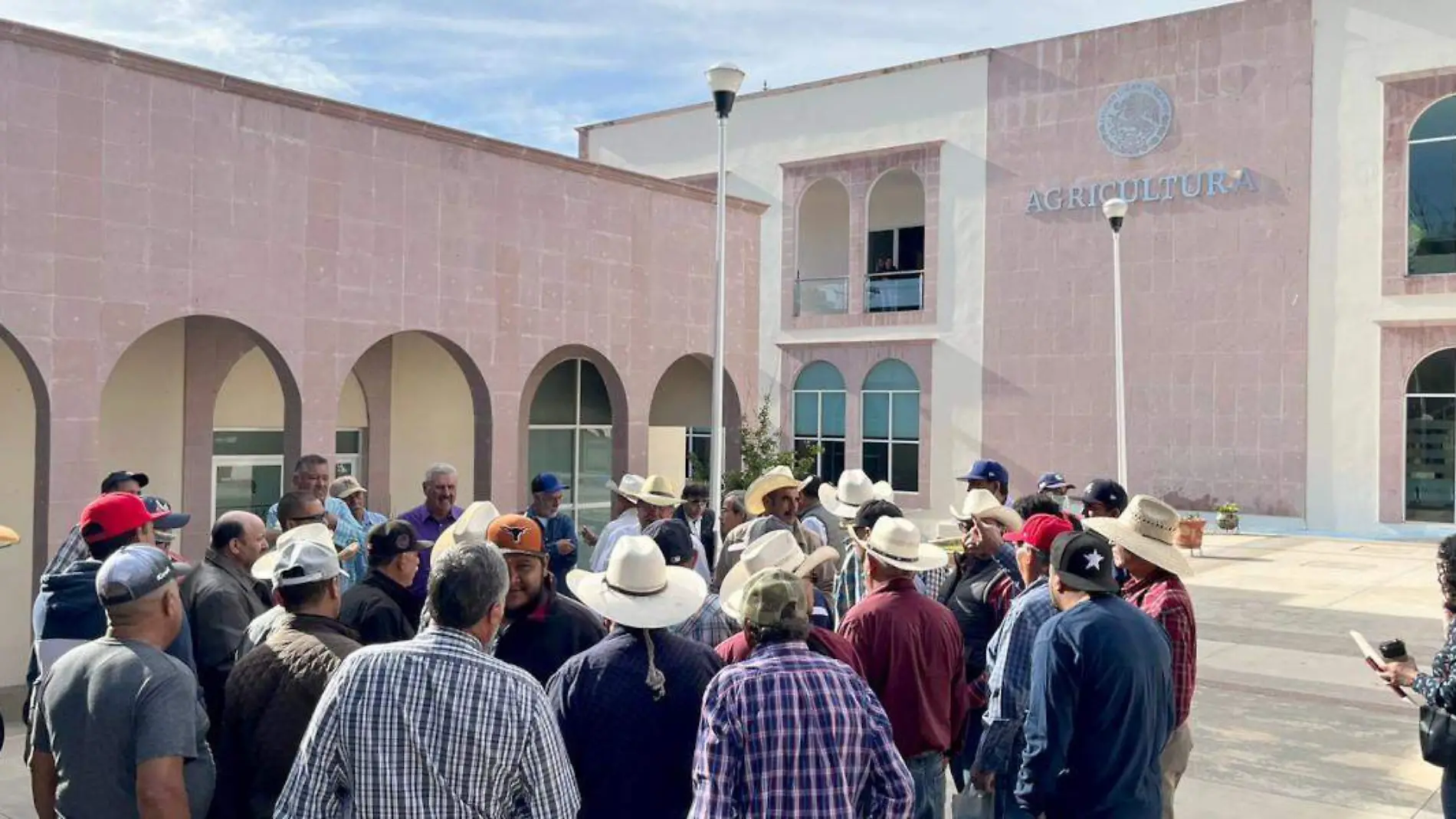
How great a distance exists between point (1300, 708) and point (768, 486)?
494 cm

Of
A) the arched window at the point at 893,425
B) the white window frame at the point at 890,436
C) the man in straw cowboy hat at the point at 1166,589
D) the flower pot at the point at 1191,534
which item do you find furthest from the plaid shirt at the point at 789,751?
the arched window at the point at 893,425

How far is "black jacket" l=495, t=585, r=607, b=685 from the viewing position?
434 centimetres

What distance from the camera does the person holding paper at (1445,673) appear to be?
4.36 meters

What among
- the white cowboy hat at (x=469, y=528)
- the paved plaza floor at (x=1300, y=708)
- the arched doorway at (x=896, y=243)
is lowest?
the paved plaza floor at (x=1300, y=708)

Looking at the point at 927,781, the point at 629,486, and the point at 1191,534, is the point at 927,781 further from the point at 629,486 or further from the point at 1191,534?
the point at 1191,534

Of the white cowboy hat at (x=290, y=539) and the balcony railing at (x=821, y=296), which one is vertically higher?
the balcony railing at (x=821, y=296)

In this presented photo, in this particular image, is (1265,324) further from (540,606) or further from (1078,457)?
(540,606)

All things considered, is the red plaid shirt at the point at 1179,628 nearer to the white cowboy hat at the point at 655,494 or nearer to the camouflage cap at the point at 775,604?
the camouflage cap at the point at 775,604

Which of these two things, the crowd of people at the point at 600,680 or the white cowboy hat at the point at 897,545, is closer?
the crowd of people at the point at 600,680

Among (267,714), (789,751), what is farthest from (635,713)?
(267,714)

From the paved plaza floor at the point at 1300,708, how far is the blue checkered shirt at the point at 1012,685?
2.88m

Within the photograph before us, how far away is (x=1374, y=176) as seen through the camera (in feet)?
73.7

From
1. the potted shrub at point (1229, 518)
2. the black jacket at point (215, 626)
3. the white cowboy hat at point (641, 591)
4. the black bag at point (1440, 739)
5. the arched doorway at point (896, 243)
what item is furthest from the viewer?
the arched doorway at point (896, 243)

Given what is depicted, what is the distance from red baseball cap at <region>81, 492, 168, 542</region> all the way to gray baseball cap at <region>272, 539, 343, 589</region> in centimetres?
129
